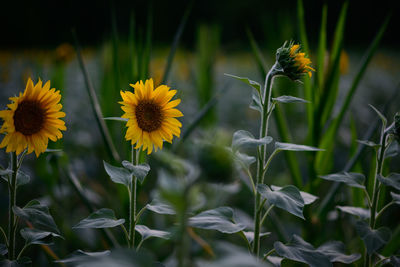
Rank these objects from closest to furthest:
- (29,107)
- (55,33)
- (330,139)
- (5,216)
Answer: (29,107) < (330,139) < (5,216) < (55,33)

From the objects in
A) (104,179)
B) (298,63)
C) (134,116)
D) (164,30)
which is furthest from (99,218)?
(164,30)

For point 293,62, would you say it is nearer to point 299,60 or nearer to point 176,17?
point 299,60

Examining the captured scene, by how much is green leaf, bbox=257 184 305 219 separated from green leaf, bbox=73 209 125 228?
0.18 metres

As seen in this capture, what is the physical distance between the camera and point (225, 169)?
0.31 m

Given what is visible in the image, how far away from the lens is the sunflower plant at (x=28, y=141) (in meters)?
0.40

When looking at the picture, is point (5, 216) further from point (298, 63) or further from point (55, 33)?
point (55, 33)

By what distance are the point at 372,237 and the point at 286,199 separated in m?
0.16

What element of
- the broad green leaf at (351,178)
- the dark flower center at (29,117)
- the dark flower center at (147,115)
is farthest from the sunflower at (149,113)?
the broad green leaf at (351,178)

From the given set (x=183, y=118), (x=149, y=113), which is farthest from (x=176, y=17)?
(x=149, y=113)

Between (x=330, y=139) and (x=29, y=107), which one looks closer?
(x=29, y=107)

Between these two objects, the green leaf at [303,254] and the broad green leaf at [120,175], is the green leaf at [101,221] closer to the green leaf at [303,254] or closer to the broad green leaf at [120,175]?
the broad green leaf at [120,175]

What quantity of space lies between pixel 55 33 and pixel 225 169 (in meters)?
8.25

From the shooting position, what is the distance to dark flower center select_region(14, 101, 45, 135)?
1.36 ft

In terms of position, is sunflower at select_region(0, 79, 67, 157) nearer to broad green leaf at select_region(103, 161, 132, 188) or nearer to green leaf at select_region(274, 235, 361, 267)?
broad green leaf at select_region(103, 161, 132, 188)
